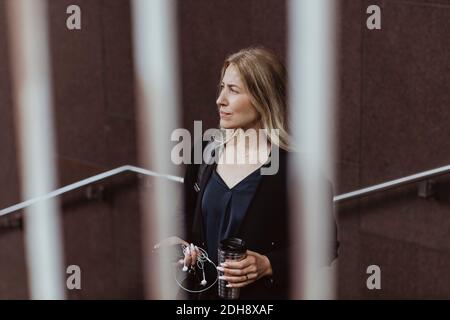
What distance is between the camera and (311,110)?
3777 millimetres

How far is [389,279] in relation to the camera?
3822mm

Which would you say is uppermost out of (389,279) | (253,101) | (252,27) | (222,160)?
(252,27)

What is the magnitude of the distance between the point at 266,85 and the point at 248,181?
0.34m

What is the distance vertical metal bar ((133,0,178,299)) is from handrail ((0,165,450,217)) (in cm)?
7

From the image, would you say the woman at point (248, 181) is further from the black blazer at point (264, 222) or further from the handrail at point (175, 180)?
the handrail at point (175, 180)

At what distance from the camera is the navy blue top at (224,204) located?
350 centimetres

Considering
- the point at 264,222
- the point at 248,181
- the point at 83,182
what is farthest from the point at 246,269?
the point at 83,182

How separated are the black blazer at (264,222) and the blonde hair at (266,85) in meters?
0.09

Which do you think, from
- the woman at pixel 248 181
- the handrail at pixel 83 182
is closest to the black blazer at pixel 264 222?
the woman at pixel 248 181

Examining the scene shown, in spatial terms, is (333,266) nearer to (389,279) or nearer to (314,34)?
(389,279)

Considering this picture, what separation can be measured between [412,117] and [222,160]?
27.5 inches

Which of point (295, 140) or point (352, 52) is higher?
point (352, 52)
